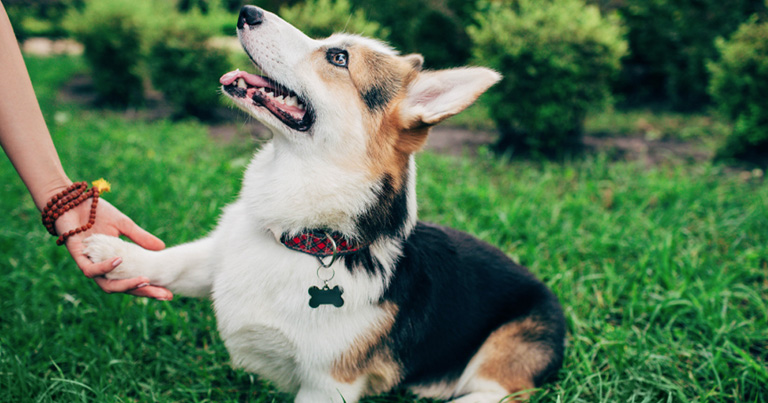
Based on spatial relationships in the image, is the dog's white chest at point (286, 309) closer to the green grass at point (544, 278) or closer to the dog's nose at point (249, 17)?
the green grass at point (544, 278)

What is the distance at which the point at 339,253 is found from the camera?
6.64 feet

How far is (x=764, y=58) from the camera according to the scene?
16.7 ft

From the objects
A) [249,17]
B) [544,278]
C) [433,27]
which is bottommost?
[544,278]

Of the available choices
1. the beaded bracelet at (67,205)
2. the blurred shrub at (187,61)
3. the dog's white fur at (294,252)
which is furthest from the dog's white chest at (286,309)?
the blurred shrub at (187,61)

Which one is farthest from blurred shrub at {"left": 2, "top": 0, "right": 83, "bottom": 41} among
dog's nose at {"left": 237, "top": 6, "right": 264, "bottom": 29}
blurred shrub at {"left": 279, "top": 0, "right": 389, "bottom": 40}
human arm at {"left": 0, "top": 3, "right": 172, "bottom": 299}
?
dog's nose at {"left": 237, "top": 6, "right": 264, "bottom": 29}

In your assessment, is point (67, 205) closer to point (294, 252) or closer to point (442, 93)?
point (294, 252)

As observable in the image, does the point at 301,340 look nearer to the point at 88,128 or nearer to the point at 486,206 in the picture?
the point at 486,206

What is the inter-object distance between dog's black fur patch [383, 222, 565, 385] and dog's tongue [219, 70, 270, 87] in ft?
3.30

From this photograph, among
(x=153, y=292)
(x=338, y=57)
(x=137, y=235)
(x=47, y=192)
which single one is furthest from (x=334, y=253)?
(x=47, y=192)

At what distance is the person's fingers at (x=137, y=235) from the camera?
2.27m

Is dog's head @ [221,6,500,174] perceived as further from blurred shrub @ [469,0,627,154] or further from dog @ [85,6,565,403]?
blurred shrub @ [469,0,627,154]

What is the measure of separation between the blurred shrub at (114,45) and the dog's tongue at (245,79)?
7179 mm

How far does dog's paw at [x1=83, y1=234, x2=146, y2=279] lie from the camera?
2051mm

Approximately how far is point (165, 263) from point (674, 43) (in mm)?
8588
